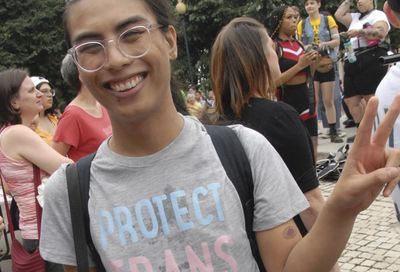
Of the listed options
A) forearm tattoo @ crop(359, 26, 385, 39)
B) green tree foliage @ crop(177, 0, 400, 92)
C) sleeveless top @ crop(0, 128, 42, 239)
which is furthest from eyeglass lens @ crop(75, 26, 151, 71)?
green tree foliage @ crop(177, 0, 400, 92)

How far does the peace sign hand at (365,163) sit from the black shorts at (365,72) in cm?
644

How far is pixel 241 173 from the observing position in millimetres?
1473

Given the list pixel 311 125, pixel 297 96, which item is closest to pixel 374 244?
pixel 311 125

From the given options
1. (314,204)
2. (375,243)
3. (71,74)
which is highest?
(71,74)

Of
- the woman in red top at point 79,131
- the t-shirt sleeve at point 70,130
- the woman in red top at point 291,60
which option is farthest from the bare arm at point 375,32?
the t-shirt sleeve at point 70,130

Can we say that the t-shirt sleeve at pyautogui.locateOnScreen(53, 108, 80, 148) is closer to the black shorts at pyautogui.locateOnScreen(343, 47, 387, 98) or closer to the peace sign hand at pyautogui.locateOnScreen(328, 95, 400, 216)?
the peace sign hand at pyautogui.locateOnScreen(328, 95, 400, 216)

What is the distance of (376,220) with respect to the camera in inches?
203

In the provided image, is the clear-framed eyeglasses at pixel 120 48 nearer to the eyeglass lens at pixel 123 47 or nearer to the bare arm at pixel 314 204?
the eyeglass lens at pixel 123 47

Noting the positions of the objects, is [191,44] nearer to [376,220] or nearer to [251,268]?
[376,220]

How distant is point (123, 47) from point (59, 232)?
0.60 m

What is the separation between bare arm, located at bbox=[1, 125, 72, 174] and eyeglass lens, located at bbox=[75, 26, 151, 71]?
174cm

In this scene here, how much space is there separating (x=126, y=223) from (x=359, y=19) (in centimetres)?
690

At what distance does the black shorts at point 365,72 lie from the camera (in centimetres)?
738

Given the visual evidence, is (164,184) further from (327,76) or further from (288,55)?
(327,76)
